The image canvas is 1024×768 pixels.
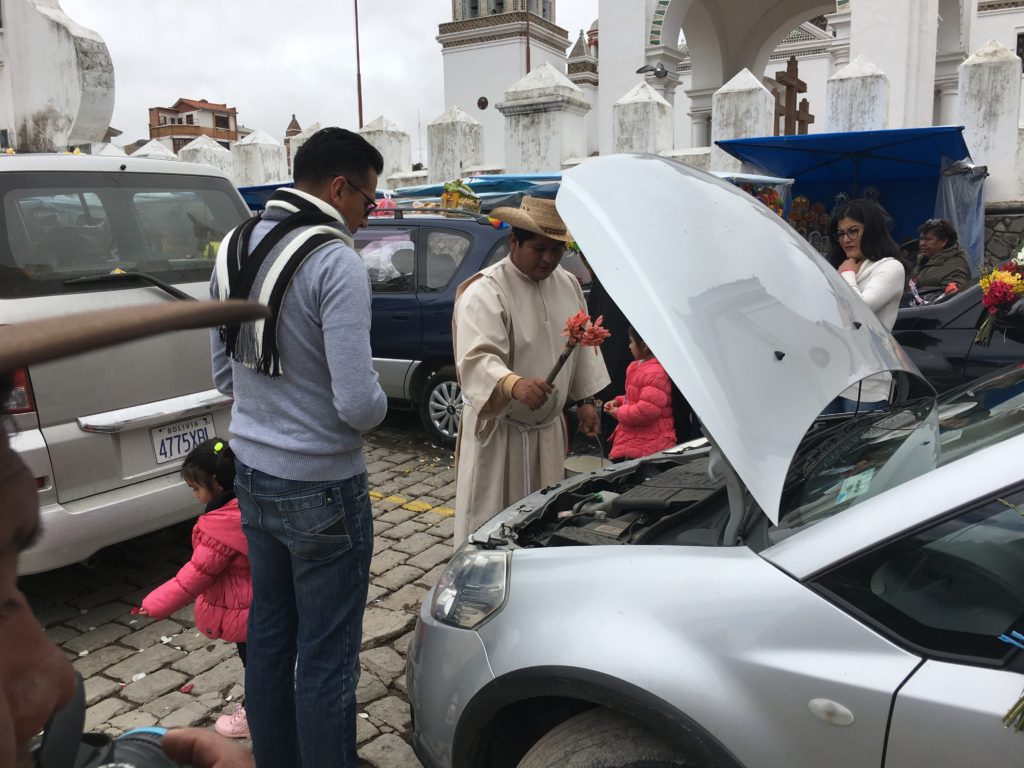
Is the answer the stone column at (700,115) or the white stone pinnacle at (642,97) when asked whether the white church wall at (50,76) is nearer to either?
the white stone pinnacle at (642,97)

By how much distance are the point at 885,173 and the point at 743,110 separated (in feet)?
6.31

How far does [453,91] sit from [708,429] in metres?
34.6

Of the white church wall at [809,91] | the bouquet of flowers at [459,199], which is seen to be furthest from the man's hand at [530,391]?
the white church wall at [809,91]

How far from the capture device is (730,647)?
178cm

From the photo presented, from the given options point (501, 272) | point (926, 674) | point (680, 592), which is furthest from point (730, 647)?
point (501, 272)

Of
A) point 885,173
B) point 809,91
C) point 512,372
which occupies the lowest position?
point 512,372

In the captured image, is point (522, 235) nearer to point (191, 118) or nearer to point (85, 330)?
point (85, 330)

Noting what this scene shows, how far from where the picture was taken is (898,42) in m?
10.5

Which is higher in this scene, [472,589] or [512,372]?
[512,372]

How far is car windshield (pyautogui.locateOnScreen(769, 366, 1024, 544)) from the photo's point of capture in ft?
6.48

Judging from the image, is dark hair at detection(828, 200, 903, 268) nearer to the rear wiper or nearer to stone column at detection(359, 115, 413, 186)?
the rear wiper

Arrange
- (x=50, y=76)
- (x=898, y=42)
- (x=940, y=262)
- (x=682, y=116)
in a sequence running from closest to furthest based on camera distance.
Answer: (x=940, y=262) → (x=50, y=76) → (x=898, y=42) → (x=682, y=116)

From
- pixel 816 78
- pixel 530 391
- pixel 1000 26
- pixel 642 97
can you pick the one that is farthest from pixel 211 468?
pixel 816 78

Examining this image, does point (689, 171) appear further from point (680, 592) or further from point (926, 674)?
point (926, 674)
